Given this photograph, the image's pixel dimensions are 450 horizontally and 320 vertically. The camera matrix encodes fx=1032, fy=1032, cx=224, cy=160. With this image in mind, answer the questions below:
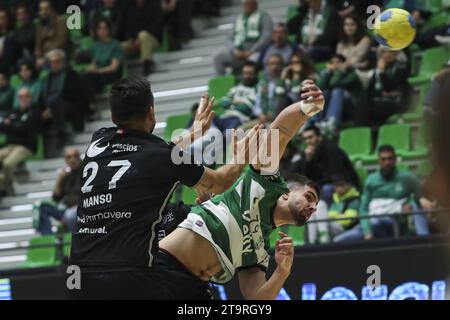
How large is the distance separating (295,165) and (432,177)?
8.68 m

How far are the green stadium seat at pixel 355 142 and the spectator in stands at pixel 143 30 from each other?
5106mm

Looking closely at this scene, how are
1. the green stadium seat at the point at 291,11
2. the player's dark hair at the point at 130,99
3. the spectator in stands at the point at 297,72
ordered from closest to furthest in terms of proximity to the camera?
the player's dark hair at the point at 130,99, the spectator in stands at the point at 297,72, the green stadium seat at the point at 291,11

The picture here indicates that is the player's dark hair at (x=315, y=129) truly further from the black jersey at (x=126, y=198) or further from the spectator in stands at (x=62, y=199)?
the black jersey at (x=126, y=198)

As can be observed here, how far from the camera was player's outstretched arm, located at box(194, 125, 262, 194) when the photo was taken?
5.96m

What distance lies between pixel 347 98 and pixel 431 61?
123cm

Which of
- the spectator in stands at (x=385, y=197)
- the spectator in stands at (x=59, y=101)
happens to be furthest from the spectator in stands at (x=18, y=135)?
the spectator in stands at (x=385, y=197)

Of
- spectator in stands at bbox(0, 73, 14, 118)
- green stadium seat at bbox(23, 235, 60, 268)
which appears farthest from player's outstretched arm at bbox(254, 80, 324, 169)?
spectator in stands at bbox(0, 73, 14, 118)

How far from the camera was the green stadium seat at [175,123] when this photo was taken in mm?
14531

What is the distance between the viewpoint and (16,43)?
1791 cm

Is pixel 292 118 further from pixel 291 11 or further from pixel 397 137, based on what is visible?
pixel 291 11

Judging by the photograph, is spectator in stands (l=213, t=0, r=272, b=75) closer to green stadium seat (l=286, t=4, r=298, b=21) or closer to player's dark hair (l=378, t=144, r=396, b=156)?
green stadium seat (l=286, t=4, r=298, b=21)

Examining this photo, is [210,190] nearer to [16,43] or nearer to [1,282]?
[1,282]

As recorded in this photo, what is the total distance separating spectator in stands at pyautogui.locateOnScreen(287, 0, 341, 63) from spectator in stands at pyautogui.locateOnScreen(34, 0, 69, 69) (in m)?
4.86

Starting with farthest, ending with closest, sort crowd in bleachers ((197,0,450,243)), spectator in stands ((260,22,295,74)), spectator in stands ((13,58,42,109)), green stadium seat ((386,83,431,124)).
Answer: spectator in stands ((13,58,42,109)) < spectator in stands ((260,22,295,74)) < green stadium seat ((386,83,431,124)) < crowd in bleachers ((197,0,450,243))
